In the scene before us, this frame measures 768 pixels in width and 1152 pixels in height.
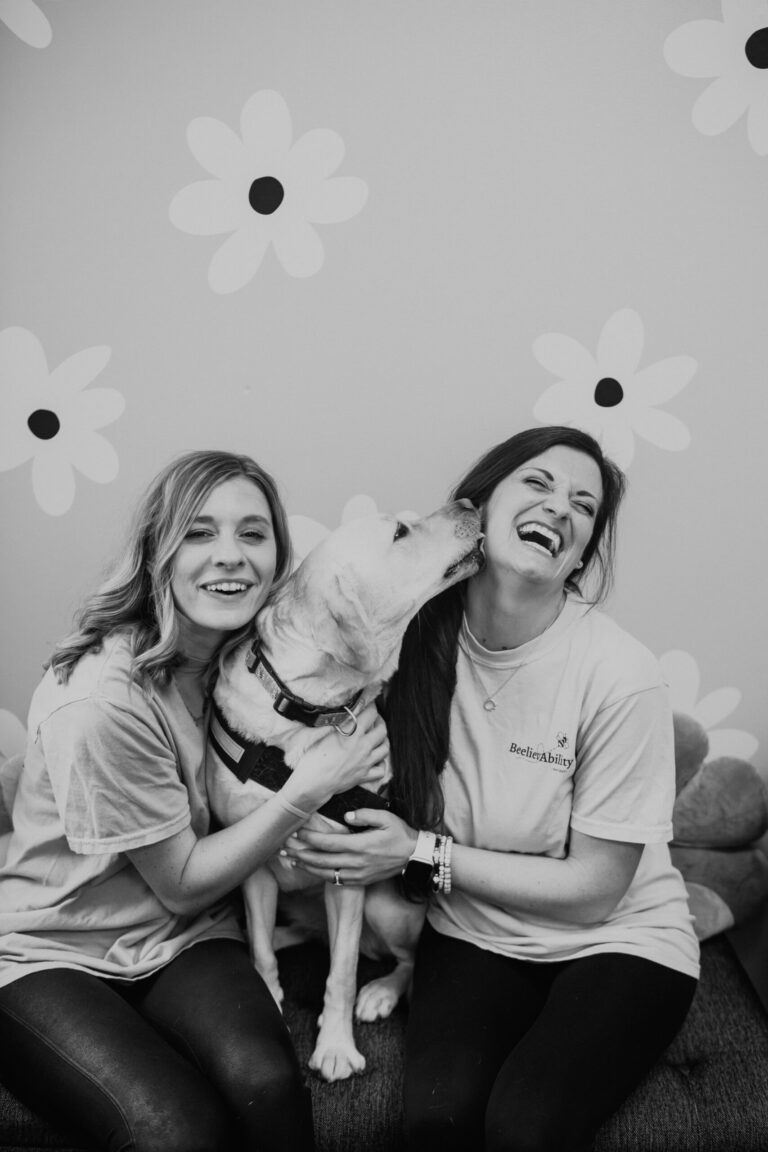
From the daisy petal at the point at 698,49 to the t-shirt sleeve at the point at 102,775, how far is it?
1869 mm

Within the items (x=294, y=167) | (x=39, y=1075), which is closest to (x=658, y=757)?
(x=39, y=1075)

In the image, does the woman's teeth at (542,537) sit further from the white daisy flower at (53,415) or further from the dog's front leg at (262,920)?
the white daisy flower at (53,415)

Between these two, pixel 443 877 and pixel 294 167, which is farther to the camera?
pixel 294 167

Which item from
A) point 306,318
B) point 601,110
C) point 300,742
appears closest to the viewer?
point 300,742

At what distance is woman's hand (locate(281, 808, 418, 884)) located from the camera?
151cm

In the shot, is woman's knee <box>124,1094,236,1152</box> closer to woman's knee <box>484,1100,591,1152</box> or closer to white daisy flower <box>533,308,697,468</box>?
woman's knee <box>484,1100,591,1152</box>

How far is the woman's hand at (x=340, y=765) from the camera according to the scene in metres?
1.46

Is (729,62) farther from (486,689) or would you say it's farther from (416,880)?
(416,880)

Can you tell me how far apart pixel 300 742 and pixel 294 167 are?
4.58 ft

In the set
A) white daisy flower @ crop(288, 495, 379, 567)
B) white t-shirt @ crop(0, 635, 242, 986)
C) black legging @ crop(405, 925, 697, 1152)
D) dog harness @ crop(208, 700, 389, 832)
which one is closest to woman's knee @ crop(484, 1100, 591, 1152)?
black legging @ crop(405, 925, 697, 1152)

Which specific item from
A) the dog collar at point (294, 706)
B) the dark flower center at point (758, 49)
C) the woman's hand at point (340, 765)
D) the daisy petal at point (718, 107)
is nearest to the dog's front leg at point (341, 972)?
the woman's hand at point (340, 765)

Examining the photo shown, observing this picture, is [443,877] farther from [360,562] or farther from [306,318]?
[306,318]

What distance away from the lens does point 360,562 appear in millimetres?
1521

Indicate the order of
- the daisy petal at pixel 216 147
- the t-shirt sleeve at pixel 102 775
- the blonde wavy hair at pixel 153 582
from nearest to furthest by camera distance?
1. the t-shirt sleeve at pixel 102 775
2. the blonde wavy hair at pixel 153 582
3. the daisy petal at pixel 216 147
